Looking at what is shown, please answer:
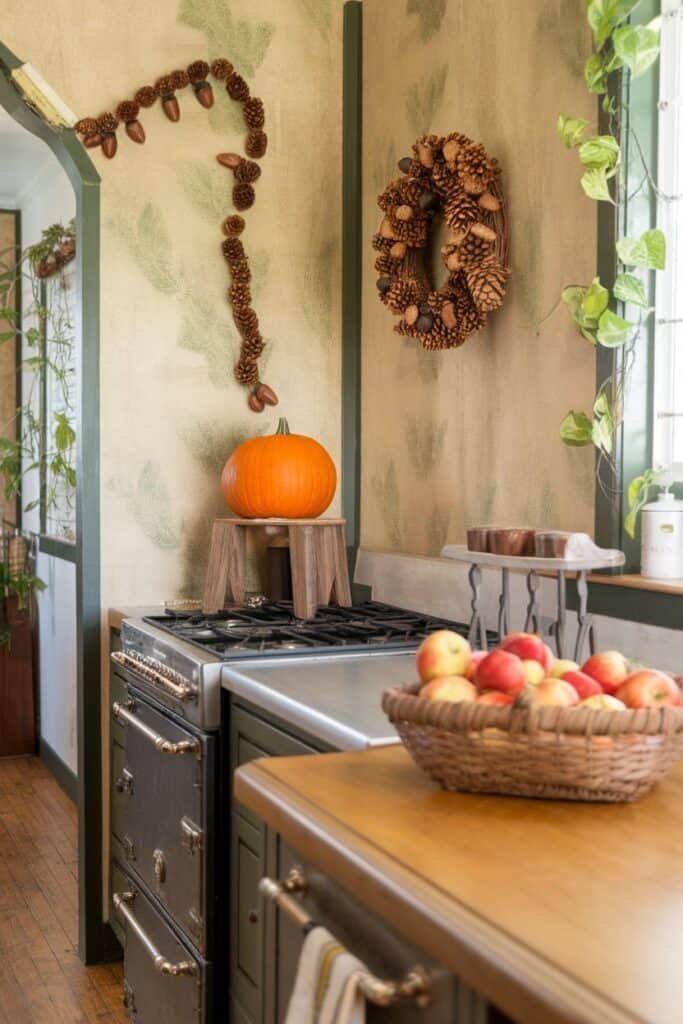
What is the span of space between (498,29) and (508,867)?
6.68ft

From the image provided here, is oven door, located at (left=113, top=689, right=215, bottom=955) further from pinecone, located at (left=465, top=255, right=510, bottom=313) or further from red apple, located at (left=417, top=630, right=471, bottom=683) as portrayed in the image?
pinecone, located at (left=465, top=255, right=510, bottom=313)

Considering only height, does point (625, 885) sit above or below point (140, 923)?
above

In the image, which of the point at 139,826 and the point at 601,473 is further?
the point at 139,826

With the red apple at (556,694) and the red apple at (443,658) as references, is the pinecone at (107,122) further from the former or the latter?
the red apple at (556,694)

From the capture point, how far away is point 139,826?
247cm

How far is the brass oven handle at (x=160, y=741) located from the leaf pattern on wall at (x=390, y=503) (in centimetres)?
83

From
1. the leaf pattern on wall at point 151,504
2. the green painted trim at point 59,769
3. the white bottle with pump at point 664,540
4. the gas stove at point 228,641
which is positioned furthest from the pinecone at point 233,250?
the green painted trim at point 59,769

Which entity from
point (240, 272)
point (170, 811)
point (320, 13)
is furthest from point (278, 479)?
A: point (320, 13)

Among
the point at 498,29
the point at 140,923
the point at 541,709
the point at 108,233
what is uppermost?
the point at 498,29

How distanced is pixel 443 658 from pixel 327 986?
382 mm

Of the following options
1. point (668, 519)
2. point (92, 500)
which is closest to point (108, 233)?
point (92, 500)

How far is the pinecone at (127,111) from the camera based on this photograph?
9.37ft

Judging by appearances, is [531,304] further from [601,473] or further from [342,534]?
[342,534]

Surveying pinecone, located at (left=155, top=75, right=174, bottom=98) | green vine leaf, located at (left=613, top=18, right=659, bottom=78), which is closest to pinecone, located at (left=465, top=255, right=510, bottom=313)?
green vine leaf, located at (left=613, top=18, right=659, bottom=78)
